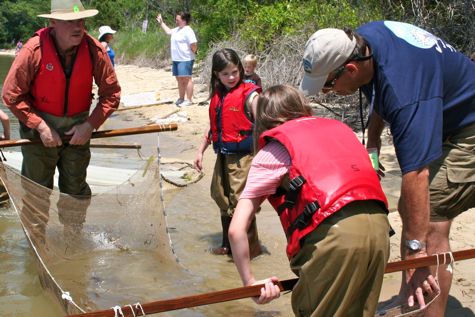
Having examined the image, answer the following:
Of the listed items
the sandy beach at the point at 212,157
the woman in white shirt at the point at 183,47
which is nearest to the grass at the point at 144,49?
the sandy beach at the point at 212,157

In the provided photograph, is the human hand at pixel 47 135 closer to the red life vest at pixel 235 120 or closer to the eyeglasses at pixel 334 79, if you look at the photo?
the red life vest at pixel 235 120

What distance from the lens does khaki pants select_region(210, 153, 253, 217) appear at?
204 inches

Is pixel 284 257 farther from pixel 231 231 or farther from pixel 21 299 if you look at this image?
pixel 231 231

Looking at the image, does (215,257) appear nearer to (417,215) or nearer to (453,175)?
(453,175)

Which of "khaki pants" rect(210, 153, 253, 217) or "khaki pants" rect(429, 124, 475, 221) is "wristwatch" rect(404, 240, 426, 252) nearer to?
"khaki pants" rect(429, 124, 475, 221)

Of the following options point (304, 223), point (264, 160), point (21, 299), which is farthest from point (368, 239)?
point (21, 299)

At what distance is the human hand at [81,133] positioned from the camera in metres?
4.93

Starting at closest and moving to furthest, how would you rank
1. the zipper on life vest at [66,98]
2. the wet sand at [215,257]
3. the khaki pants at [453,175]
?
the khaki pants at [453,175]
the wet sand at [215,257]
the zipper on life vest at [66,98]

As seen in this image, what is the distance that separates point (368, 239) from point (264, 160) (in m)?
0.52

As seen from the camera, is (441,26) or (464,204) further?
(441,26)

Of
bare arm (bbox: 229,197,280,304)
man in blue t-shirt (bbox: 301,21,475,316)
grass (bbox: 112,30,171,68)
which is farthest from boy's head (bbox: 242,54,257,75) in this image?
grass (bbox: 112,30,171,68)

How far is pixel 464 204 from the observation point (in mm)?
3545

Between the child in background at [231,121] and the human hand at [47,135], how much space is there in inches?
49.8

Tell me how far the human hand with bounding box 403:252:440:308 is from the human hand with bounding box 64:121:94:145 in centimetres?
281
